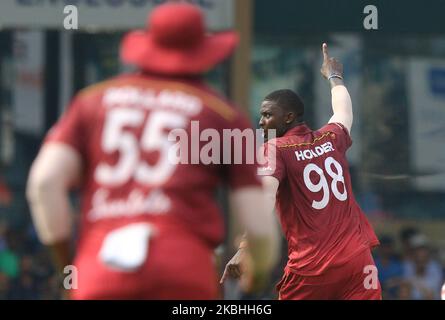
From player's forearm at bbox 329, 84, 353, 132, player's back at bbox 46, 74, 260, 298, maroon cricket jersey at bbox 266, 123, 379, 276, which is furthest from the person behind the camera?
player's forearm at bbox 329, 84, 353, 132

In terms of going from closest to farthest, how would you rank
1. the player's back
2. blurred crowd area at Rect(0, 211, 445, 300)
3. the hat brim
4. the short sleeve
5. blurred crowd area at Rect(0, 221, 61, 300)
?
1. the player's back
2. the hat brim
3. the short sleeve
4. blurred crowd area at Rect(0, 211, 445, 300)
5. blurred crowd area at Rect(0, 221, 61, 300)

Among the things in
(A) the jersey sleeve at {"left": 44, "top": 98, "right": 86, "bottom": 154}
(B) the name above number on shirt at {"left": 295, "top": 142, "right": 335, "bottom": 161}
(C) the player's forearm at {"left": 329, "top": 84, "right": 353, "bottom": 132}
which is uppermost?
(C) the player's forearm at {"left": 329, "top": 84, "right": 353, "bottom": 132}

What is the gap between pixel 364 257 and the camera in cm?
876

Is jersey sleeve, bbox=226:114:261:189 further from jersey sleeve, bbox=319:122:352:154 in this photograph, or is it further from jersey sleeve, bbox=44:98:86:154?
A: jersey sleeve, bbox=319:122:352:154

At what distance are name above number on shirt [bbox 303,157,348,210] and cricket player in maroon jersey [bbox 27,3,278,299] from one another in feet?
11.2

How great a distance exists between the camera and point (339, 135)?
29.0 feet

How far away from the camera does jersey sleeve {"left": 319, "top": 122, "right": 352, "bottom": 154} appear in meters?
8.81

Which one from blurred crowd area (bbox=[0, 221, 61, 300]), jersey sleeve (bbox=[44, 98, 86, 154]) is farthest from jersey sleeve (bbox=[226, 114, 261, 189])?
blurred crowd area (bbox=[0, 221, 61, 300])

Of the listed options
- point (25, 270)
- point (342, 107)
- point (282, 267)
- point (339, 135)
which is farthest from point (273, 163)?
point (25, 270)

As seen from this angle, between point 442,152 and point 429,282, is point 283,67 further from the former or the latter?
point 429,282

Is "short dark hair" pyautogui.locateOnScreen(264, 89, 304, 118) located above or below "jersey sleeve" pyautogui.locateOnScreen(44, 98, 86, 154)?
above

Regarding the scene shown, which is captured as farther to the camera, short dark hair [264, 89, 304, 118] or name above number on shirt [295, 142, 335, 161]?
short dark hair [264, 89, 304, 118]

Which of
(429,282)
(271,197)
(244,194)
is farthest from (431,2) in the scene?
(244,194)

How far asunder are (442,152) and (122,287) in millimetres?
11948
